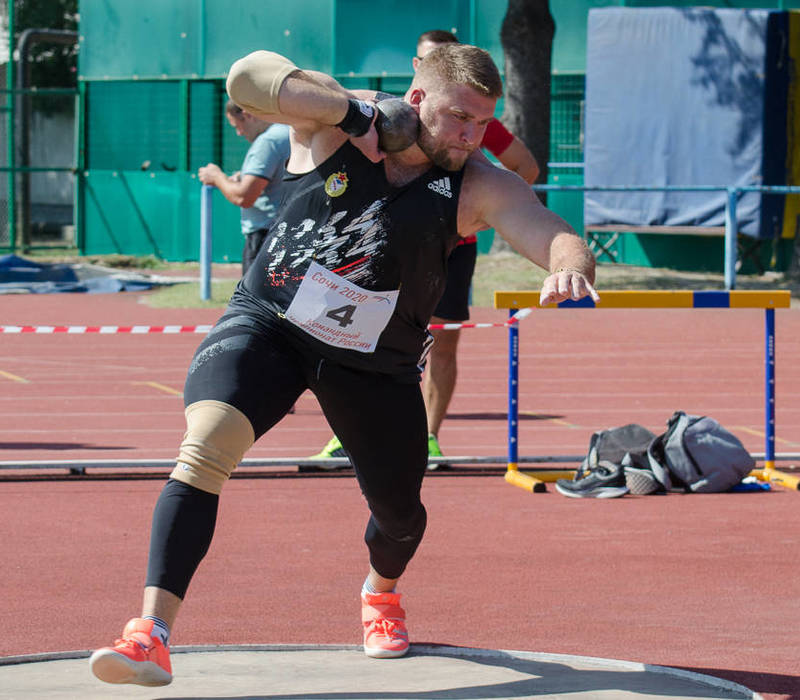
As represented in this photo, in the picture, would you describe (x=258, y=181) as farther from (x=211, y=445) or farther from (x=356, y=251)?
(x=211, y=445)

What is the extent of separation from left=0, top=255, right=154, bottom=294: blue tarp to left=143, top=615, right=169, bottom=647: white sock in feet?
59.4

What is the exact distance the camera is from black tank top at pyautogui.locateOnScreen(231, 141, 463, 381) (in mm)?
4293

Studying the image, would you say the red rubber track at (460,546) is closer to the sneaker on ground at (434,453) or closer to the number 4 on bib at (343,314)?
the sneaker on ground at (434,453)

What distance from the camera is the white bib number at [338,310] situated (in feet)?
14.1

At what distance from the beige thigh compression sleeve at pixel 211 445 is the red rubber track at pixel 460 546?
118 centimetres

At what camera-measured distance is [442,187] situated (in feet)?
14.3

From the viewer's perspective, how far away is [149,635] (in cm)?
387

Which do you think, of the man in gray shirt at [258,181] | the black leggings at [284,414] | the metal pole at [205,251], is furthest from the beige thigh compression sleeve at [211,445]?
the metal pole at [205,251]

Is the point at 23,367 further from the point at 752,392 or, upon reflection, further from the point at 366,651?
the point at 366,651

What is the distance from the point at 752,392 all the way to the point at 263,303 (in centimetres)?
855

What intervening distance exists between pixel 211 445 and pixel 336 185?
0.83 meters

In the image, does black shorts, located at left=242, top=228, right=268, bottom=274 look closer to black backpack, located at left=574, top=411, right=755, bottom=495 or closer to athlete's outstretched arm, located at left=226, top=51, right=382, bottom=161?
black backpack, located at left=574, top=411, right=755, bottom=495

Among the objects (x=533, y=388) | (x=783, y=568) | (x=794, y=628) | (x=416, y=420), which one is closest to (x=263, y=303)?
(x=416, y=420)

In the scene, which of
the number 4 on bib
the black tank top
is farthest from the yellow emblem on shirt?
the number 4 on bib
